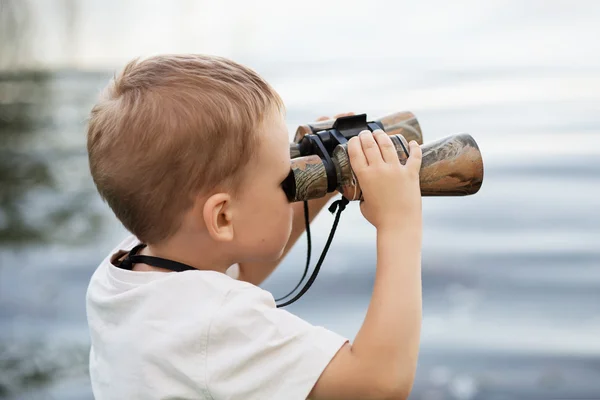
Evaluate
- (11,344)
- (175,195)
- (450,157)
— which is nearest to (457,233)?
(11,344)

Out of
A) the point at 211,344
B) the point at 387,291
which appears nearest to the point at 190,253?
the point at 211,344

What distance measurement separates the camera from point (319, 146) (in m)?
1.14

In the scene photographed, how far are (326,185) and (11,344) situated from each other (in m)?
1.45

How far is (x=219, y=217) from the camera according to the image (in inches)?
40.9

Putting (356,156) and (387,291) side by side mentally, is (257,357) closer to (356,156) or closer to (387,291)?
(387,291)

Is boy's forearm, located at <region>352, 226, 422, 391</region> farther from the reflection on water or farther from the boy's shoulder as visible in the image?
the reflection on water

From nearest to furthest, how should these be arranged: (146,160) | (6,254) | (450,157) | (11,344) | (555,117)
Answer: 1. (146,160)
2. (450,157)
3. (11,344)
4. (6,254)
5. (555,117)

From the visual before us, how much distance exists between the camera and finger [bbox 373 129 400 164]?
1039 mm

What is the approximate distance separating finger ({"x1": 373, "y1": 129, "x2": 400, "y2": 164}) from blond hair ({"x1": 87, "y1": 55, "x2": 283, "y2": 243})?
138 millimetres

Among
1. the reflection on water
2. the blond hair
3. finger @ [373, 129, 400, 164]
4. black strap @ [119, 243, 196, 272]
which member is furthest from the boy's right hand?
the reflection on water

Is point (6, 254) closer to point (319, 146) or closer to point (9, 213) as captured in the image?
point (9, 213)

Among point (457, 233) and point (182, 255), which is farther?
point (457, 233)

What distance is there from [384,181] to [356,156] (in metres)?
0.05

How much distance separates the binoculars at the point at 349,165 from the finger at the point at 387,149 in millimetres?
21
